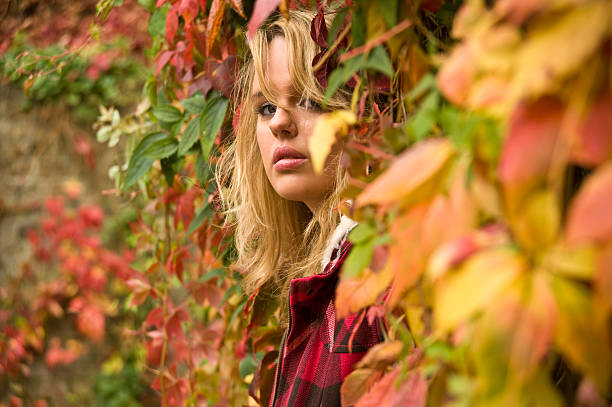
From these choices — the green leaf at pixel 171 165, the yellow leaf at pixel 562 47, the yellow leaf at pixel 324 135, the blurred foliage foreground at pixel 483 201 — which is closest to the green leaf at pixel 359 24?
the blurred foliage foreground at pixel 483 201

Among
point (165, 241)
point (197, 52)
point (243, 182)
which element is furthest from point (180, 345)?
point (197, 52)

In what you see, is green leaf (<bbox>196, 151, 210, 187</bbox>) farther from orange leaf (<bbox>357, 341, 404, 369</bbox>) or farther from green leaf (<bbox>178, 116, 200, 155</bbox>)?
orange leaf (<bbox>357, 341, 404, 369</bbox>)

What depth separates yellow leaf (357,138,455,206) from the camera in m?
0.45

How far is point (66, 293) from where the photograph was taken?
3.69 meters

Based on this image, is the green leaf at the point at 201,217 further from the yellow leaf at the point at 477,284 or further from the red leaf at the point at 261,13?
the yellow leaf at the point at 477,284

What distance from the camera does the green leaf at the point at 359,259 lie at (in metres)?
0.56

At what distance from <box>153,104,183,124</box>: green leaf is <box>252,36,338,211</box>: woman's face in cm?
28

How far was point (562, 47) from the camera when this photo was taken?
361mm

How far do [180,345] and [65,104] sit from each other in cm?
250

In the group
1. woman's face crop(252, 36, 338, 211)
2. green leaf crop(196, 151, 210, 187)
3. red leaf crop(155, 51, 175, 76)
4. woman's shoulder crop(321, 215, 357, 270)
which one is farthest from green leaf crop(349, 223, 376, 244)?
red leaf crop(155, 51, 175, 76)

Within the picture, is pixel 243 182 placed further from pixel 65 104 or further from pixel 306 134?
pixel 65 104

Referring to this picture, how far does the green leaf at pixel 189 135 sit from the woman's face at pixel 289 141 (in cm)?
17

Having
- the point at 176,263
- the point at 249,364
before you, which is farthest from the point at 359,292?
the point at 176,263

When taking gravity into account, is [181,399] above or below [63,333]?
above
